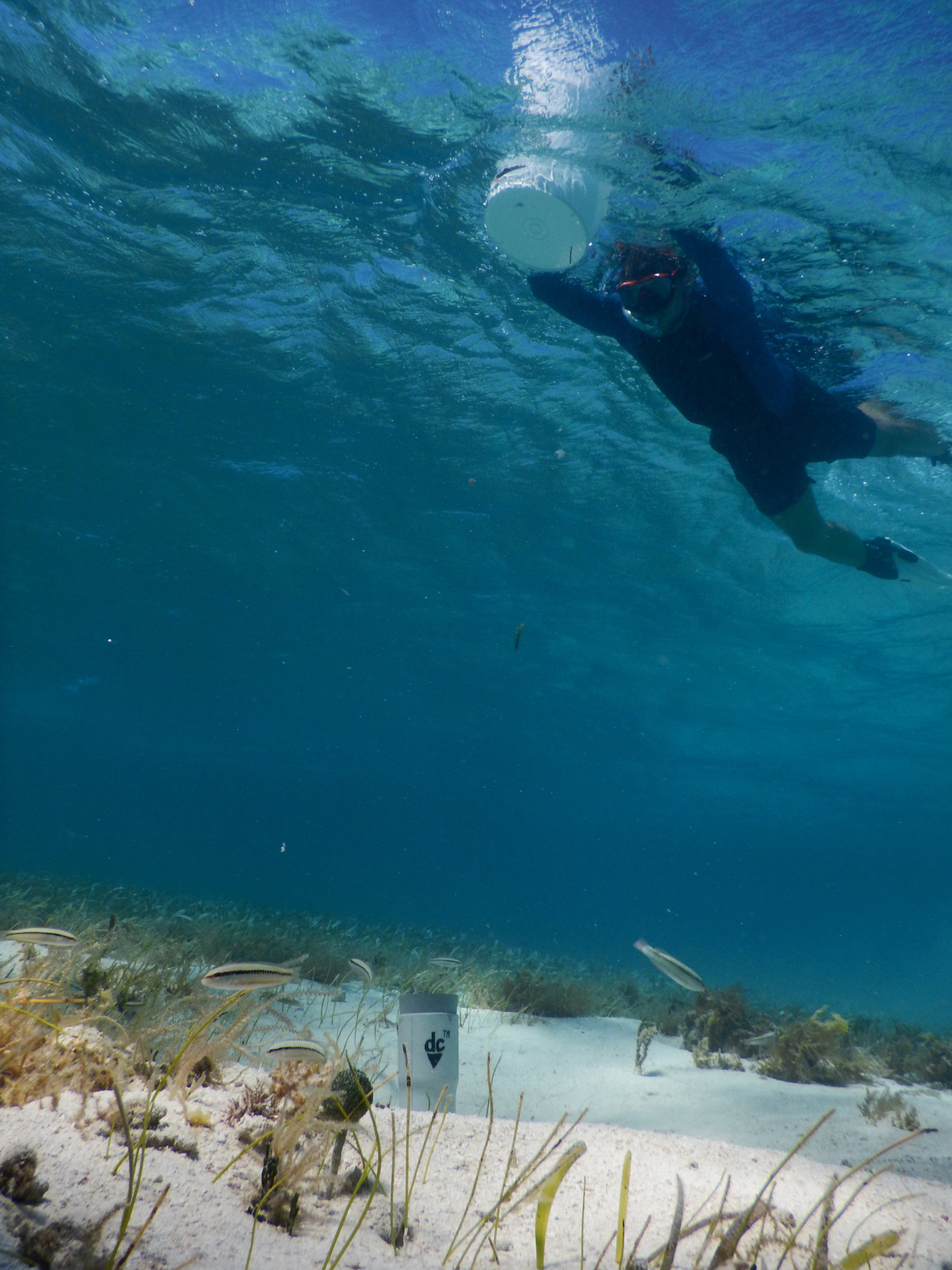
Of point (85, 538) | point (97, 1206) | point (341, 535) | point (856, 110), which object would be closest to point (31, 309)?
point (341, 535)

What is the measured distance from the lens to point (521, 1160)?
289 centimetres

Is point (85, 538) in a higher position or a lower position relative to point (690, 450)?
lower

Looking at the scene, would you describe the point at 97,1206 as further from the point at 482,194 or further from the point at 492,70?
the point at 482,194

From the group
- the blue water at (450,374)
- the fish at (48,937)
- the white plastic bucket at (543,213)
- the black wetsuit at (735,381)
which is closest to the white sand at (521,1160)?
the fish at (48,937)

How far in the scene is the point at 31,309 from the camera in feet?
42.8

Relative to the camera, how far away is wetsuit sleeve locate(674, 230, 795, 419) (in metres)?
6.10

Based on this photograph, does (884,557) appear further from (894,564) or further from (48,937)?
(48,937)

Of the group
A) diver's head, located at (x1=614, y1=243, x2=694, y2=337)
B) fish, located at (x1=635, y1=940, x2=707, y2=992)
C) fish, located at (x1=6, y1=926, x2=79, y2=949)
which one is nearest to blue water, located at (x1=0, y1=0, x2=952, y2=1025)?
diver's head, located at (x1=614, y1=243, x2=694, y2=337)

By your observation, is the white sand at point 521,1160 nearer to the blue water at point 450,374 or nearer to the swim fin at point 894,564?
the swim fin at point 894,564

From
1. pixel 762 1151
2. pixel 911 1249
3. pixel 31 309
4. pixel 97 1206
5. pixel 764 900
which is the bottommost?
pixel 764 900

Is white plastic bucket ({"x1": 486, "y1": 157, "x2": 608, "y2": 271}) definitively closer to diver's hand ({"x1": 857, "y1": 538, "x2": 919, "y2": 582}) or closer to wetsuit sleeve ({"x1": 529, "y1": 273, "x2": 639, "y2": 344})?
wetsuit sleeve ({"x1": 529, "y1": 273, "x2": 639, "y2": 344})

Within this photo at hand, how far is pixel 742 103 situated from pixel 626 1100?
11.0 meters

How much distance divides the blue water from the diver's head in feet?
10.7

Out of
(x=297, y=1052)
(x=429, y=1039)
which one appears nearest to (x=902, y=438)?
(x=429, y=1039)
